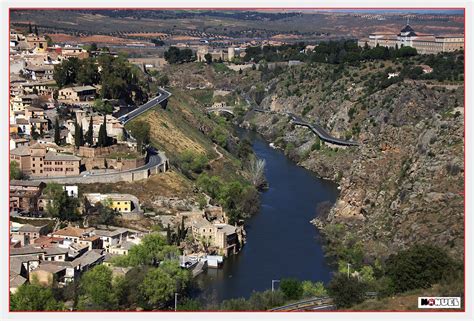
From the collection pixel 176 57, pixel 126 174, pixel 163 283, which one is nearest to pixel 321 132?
pixel 126 174

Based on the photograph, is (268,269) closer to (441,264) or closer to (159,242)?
(159,242)

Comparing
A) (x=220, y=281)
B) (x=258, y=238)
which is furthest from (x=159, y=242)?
(x=258, y=238)

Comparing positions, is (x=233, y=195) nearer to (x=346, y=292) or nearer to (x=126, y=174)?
(x=126, y=174)

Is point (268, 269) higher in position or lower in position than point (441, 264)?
lower

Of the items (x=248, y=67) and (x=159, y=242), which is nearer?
(x=159, y=242)

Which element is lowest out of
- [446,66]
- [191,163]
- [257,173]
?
[257,173]

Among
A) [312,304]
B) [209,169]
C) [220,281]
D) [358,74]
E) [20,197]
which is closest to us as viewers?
[312,304]
